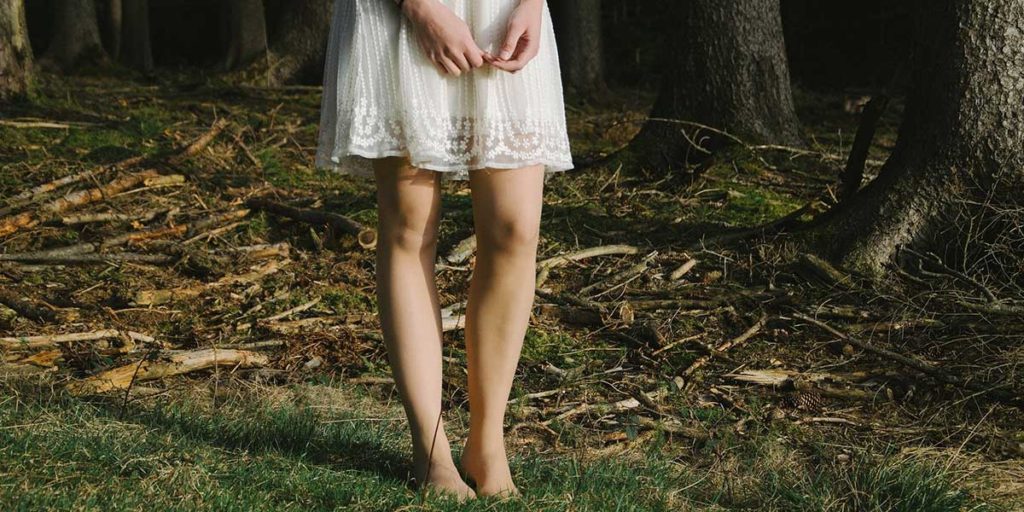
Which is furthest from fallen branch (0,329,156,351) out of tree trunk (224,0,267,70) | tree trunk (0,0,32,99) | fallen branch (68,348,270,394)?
tree trunk (224,0,267,70)

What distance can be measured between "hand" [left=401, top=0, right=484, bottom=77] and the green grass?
3.56 feet

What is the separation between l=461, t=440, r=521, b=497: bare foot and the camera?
295 cm

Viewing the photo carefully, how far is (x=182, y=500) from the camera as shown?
2.67 meters

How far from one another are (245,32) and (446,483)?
33.3ft

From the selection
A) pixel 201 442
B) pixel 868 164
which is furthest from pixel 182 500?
pixel 868 164

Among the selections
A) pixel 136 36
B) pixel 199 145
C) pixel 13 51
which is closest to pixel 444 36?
pixel 199 145

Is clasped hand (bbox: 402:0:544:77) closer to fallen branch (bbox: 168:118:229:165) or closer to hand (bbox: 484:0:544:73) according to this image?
hand (bbox: 484:0:544:73)

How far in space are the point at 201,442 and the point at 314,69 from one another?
341 inches

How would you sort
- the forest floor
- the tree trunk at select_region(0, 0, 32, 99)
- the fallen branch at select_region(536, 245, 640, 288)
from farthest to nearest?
the tree trunk at select_region(0, 0, 32, 99) < the fallen branch at select_region(536, 245, 640, 288) < the forest floor

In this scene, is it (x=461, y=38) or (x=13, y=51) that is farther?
(x=13, y=51)

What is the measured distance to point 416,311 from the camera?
2916 millimetres

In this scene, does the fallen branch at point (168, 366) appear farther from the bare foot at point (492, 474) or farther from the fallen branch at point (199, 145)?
the fallen branch at point (199, 145)

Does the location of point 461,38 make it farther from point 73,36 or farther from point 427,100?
point 73,36

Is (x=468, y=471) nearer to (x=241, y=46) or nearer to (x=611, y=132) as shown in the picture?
(x=611, y=132)
